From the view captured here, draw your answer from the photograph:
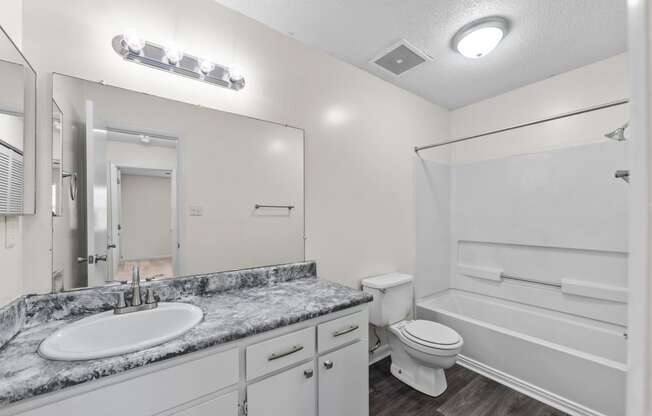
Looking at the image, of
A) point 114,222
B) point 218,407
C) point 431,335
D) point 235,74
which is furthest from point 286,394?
point 235,74

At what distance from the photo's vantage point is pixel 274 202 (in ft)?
5.78

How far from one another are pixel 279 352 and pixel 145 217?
972 mm

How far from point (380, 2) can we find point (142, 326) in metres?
2.10

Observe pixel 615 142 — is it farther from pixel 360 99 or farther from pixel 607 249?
pixel 360 99

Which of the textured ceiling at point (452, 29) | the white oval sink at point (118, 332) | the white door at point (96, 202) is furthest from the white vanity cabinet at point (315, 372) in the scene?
the textured ceiling at point (452, 29)

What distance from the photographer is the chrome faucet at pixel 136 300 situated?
1.17 m

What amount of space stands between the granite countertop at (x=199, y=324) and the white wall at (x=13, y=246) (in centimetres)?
11

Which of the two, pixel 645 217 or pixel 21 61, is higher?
pixel 21 61

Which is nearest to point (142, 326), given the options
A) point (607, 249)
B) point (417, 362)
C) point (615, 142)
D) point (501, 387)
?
point (417, 362)

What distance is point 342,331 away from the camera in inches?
52.8

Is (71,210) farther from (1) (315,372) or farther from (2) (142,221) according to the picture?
(1) (315,372)

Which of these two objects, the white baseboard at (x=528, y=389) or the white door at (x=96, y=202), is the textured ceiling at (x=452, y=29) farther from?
the white baseboard at (x=528, y=389)

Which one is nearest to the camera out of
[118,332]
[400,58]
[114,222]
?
[118,332]

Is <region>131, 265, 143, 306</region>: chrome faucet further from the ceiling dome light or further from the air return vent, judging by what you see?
the ceiling dome light
